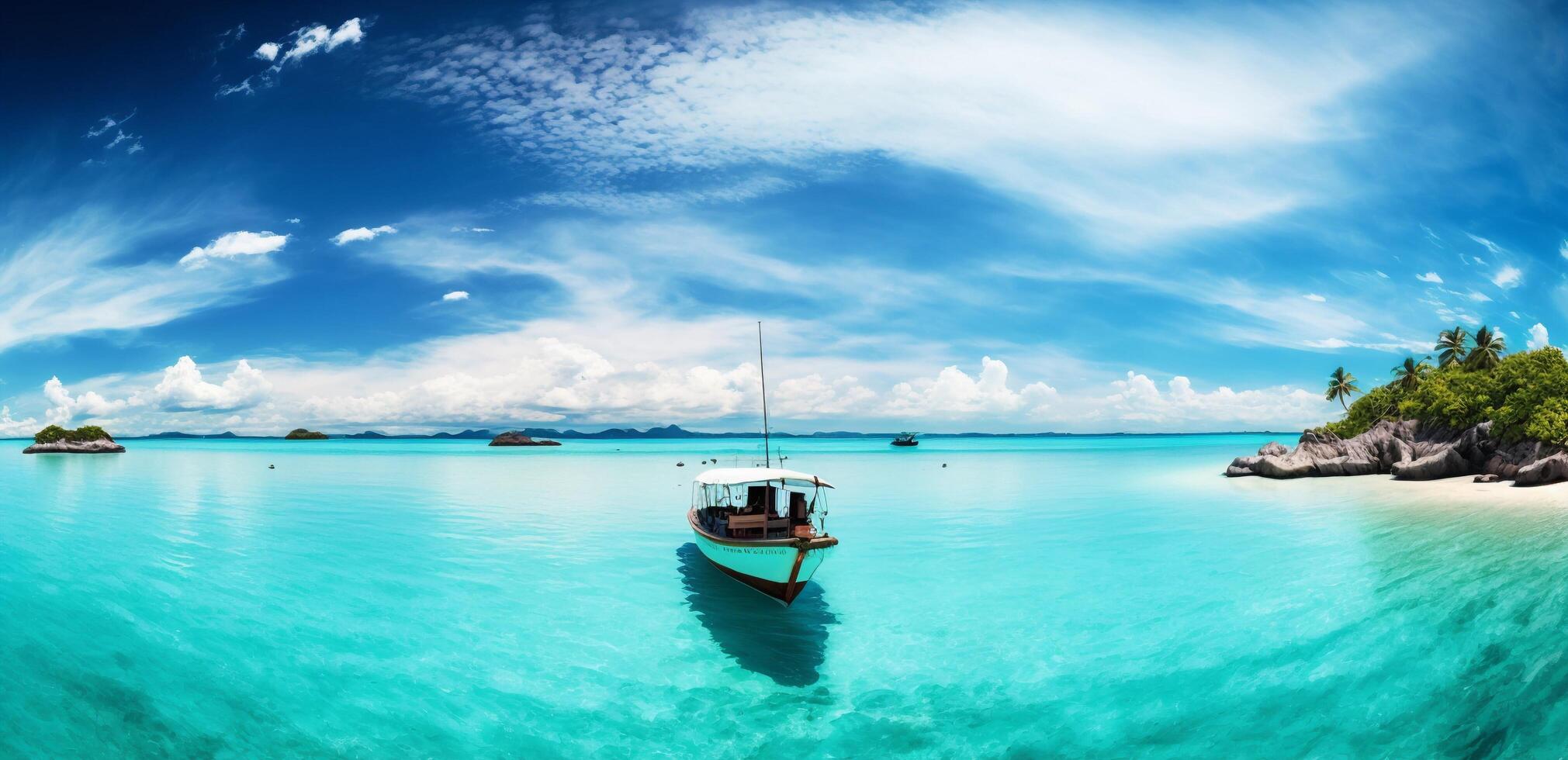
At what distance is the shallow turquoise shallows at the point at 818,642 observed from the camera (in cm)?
1373

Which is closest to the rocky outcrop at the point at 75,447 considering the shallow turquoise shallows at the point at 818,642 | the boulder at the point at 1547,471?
the shallow turquoise shallows at the point at 818,642

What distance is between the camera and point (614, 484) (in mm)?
68312

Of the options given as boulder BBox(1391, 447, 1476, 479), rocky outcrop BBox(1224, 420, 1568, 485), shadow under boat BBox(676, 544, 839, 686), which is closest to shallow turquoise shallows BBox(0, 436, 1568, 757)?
shadow under boat BBox(676, 544, 839, 686)

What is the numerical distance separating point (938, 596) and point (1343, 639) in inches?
418

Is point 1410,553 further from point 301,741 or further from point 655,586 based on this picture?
point 301,741

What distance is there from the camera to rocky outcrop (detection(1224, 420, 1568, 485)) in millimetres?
41969

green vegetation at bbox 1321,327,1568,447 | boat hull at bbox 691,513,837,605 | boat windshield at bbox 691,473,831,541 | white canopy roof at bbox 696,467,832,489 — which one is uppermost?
green vegetation at bbox 1321,327,1568,447

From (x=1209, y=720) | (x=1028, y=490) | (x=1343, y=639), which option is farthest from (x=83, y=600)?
(x=1028, y=490)

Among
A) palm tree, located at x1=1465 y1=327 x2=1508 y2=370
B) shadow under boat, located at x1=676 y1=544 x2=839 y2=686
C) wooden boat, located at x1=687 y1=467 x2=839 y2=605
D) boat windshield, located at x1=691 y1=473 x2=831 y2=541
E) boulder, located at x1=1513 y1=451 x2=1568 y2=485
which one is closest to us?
shadow under boat, located at x1=676 y1=544 x2=839 y2=686

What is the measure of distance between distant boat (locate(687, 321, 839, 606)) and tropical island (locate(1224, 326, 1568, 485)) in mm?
44207

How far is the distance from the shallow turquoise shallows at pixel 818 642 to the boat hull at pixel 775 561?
849mm

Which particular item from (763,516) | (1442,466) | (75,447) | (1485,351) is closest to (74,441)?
(75,447)

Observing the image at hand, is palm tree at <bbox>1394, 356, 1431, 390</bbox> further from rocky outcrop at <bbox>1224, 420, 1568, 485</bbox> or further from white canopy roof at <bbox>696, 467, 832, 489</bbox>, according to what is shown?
white canopy roof at <bbox>696, 467, 832, 489</bbox>

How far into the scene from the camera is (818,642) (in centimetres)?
1872
